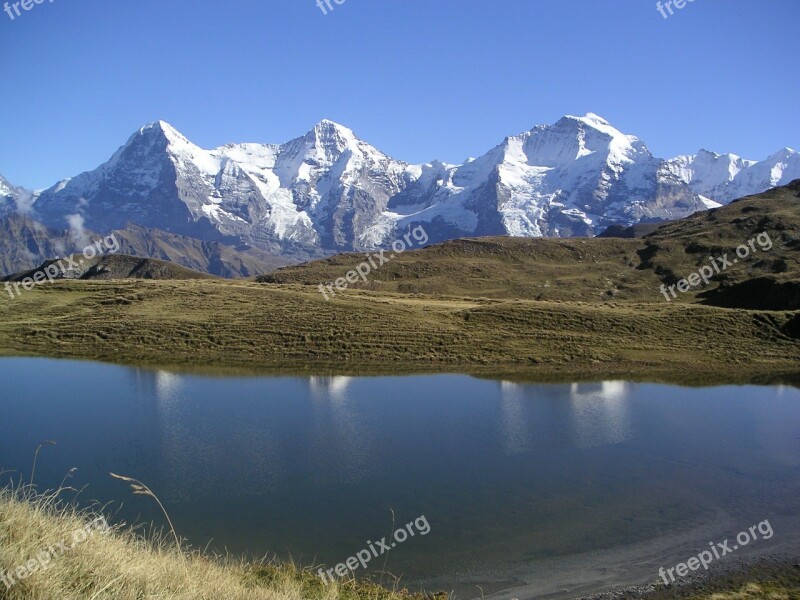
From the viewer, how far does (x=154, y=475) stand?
23812 millimetres

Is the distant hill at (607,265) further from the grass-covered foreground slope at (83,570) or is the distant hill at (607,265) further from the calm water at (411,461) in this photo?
the grass-covered foreground slope at (83,570)
